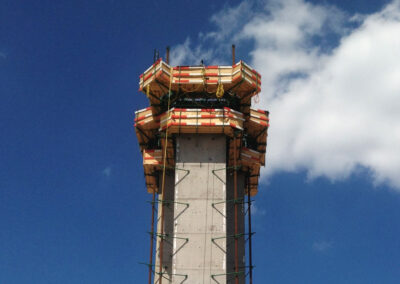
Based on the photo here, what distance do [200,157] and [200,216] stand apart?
18.5 feet

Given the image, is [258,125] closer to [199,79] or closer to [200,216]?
[199,79]

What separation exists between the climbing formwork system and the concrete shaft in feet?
0.27

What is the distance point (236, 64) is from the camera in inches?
2084

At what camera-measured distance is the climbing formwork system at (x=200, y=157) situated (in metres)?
48.5

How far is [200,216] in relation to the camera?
49438mm

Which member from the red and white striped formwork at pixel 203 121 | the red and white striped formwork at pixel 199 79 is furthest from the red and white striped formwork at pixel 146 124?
the red and white striped formwork at pixel 203 121

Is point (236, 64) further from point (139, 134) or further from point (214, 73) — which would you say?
point (139, 134)

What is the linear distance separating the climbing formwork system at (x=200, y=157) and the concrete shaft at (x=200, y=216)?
83 millimetres

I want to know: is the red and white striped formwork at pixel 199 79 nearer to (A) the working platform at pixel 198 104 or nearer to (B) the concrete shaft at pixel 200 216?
(A) the working platform at pixel 198 104

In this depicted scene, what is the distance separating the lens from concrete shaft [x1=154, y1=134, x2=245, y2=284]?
157ft

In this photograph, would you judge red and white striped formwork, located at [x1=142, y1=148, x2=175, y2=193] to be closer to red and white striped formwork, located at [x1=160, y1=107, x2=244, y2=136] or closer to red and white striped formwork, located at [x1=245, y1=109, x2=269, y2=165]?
red and white striped formwork, located at [x1=160, y1=107, x2=244, y2=136]

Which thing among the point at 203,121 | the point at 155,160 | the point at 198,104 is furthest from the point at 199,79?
the point at 155,160

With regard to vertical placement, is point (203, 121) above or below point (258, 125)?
below

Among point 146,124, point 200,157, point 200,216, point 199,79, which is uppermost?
point 199,79
